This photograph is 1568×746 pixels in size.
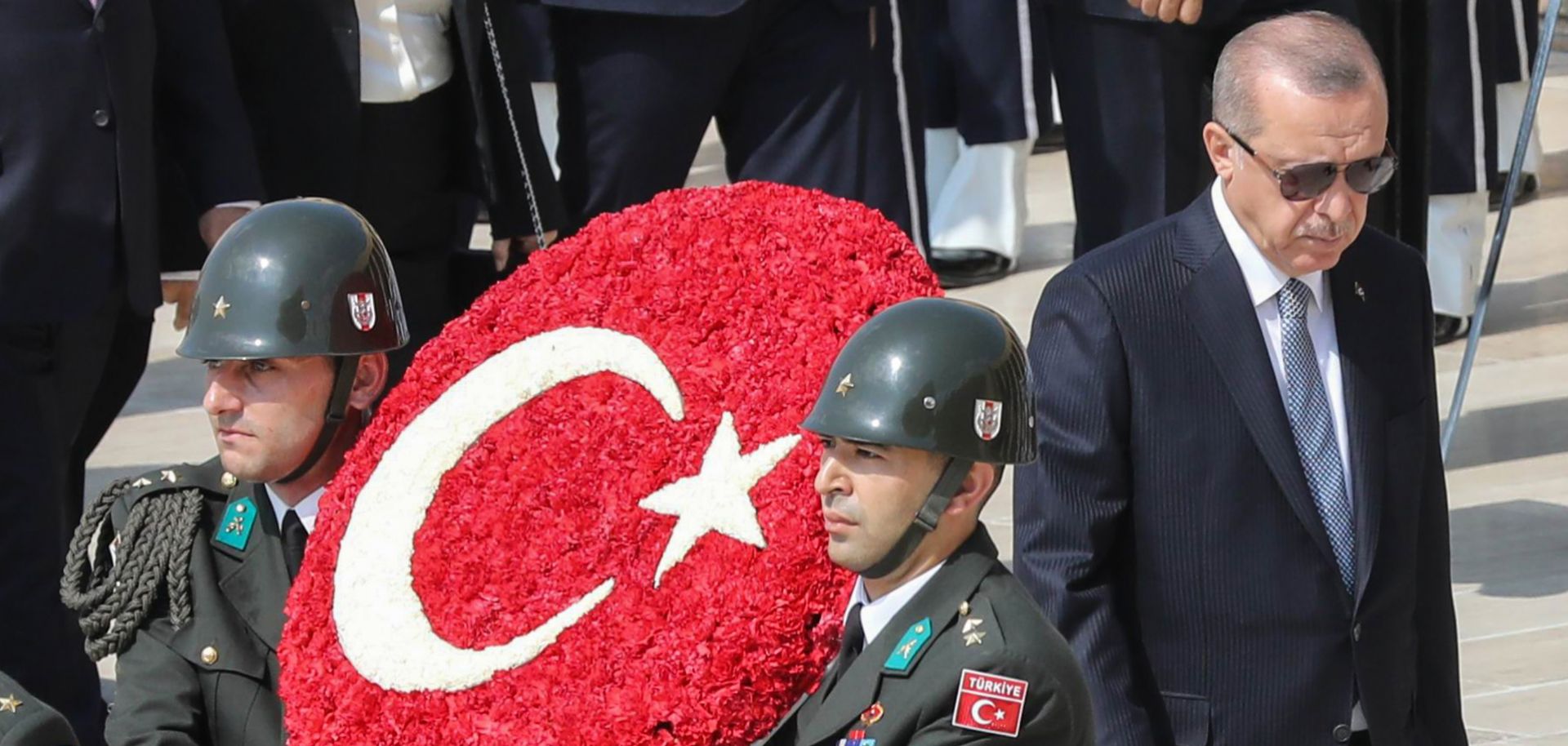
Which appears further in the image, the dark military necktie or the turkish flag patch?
the dark military necktie

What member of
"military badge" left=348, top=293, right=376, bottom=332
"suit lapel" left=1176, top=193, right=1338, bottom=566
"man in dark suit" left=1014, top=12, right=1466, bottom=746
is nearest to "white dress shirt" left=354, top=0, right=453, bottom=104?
"military badge" left=348, top=293, right=376, bottom=332

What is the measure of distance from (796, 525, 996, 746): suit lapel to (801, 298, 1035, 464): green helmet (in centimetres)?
14

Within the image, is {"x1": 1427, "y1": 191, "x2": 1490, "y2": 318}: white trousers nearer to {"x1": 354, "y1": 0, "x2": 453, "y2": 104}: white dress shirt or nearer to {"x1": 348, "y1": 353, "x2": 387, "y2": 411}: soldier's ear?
{"x1": 354, "y1": 0, "x2": 453, "y2": 104}: white dress shirt

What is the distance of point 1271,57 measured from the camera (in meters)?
3.90

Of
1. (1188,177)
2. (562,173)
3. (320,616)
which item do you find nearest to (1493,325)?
(1188,177)

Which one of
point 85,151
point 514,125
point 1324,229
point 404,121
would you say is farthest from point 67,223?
point 1324,229

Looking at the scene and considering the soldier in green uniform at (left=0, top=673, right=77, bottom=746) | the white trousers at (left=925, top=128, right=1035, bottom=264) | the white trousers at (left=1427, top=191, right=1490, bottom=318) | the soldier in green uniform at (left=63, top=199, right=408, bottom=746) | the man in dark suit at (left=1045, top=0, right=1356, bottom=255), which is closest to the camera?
the soldier in green uniform at (left=0, top=673, right=77, bottom=746)

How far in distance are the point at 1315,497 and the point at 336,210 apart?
143 centimetres

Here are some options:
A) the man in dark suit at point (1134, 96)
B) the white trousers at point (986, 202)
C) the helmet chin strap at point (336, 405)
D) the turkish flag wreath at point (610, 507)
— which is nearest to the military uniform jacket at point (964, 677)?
the turkish flag wreath at point (610, 507)

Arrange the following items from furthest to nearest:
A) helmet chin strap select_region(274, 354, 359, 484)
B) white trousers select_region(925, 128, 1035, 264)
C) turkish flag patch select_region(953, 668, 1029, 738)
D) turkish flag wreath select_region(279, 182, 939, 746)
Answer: white trousers select_region(925, 128, 1035, 264)
helmet chin strap select_region(274, 354, 359, 484)
turkish flag wreath select_region(279, 182, 939, 746)
turkish flag patch select_region(953, 668, 1029, 738)

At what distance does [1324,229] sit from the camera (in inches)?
150

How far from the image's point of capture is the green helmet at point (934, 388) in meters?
3.45

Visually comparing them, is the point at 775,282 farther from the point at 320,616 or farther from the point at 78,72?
the point at 78,72

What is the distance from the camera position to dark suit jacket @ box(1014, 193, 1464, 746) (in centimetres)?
384
